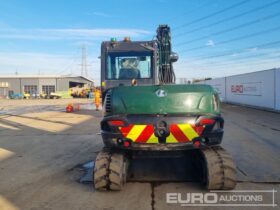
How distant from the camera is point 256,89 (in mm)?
23406

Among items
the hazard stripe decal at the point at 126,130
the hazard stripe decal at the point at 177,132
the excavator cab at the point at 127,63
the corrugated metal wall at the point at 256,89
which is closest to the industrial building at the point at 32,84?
the corrugated metal wall at the point at 256,89

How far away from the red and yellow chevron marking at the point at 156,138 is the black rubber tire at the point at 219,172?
1.57ft

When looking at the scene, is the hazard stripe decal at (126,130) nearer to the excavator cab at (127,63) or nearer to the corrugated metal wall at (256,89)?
the excavator cab at (127,63)

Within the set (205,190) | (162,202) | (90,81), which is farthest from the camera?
(90,81)

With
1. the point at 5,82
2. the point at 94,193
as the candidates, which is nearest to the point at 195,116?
the point at 94,193

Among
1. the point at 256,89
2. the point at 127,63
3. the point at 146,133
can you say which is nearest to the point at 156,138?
the point at 146,133

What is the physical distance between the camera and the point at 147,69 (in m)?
8.76

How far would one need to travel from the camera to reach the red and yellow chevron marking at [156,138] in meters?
4.63

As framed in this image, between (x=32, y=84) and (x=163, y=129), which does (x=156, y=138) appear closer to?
(x=163, y=129)

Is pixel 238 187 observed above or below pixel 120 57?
below

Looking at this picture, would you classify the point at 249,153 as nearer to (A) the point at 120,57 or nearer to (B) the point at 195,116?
(B) the point at 195,116

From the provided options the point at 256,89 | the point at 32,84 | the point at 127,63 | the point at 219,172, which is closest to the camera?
the point at 219,172

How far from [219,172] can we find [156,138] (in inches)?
43.5

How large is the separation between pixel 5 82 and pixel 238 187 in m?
75.5
